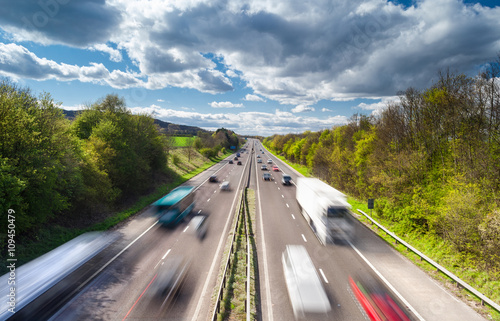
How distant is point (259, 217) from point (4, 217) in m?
17.2

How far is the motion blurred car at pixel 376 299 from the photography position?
935 cm

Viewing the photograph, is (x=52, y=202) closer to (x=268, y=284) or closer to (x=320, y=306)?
(x=268, y=284)

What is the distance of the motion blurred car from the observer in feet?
30.7

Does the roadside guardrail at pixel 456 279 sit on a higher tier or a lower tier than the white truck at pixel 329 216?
lower

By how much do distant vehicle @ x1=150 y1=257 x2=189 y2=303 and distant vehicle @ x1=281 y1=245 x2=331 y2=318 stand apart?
5208 millimetres

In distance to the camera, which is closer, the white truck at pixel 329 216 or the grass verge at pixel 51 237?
the grass verge at pixel 51 237

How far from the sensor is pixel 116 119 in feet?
101

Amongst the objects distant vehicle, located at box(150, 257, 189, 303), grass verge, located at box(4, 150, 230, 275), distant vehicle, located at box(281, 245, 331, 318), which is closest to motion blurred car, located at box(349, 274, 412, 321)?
distant vehicle, located at box(281, 245, 331, 318)

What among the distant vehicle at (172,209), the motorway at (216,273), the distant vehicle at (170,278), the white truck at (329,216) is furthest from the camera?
the distant vehicle at (172,209)

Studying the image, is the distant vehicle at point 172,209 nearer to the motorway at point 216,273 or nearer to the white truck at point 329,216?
the motorway at point 216,273

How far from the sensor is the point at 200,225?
20234 mm

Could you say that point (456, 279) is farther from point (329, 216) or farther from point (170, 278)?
point (170, 278)

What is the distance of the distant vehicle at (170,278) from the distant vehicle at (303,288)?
5.21m

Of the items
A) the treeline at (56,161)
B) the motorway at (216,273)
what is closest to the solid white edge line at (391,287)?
the motorway at (216,273)
